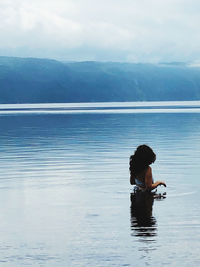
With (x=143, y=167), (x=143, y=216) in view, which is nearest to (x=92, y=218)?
(x=143, y=216)

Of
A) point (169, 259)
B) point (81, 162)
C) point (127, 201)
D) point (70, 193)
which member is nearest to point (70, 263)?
point (169, 259)

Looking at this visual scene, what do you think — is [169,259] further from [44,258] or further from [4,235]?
[4,235]

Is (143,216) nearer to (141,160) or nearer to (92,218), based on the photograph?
(92,218)

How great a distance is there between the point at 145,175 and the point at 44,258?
6.17 meters

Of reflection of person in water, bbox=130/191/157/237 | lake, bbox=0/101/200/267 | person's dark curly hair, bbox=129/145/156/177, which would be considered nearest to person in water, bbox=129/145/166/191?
person's dark curly hair, bbox=129/145/156/177

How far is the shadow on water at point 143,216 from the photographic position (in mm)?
10977

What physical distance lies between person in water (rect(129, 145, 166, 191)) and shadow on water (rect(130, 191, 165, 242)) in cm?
21

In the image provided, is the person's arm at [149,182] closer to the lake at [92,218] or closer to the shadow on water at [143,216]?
the shadow on water at [143,216]

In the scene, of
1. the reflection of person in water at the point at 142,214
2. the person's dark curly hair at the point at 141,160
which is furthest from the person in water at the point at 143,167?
the reflection of person in water at the point at 142,214

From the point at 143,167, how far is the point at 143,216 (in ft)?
8.27

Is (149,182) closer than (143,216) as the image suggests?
No

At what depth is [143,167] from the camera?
15.2 m

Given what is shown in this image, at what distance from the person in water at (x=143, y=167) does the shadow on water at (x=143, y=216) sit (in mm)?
206

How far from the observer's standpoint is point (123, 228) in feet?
37.8
